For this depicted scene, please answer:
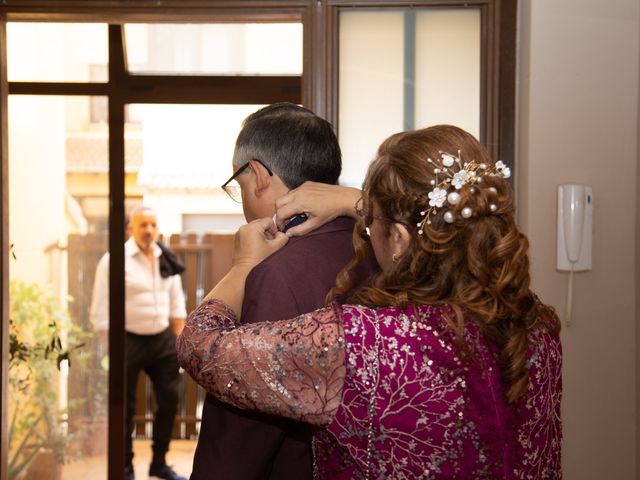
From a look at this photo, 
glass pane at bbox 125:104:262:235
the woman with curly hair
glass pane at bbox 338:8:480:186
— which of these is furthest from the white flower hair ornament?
glass pane at bbox 125:104:262:235

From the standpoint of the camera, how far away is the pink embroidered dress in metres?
1.21

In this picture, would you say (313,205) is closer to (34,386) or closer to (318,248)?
(318,248)

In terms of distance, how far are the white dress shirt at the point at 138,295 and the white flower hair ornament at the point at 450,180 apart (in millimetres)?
4064

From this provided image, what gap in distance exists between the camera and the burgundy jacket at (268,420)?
1.46 metres

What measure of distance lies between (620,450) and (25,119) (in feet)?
12.3

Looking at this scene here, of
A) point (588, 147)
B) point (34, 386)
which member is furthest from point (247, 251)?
point (34, 386)

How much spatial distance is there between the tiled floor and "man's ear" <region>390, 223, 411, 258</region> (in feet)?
13.6

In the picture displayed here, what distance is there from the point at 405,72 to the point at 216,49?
300 centimetres

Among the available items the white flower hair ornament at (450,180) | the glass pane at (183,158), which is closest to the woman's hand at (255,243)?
the white flower hair ornament at (450,180)

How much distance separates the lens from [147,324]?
516 cm

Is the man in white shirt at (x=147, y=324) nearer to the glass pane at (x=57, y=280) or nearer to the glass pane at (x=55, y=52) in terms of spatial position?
the glass pane at (x=57, y=280)

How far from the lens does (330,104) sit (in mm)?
2826

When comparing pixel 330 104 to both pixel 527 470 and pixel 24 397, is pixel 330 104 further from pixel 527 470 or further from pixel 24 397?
pixel 24 397

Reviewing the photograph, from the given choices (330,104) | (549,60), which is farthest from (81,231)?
(549,60)
